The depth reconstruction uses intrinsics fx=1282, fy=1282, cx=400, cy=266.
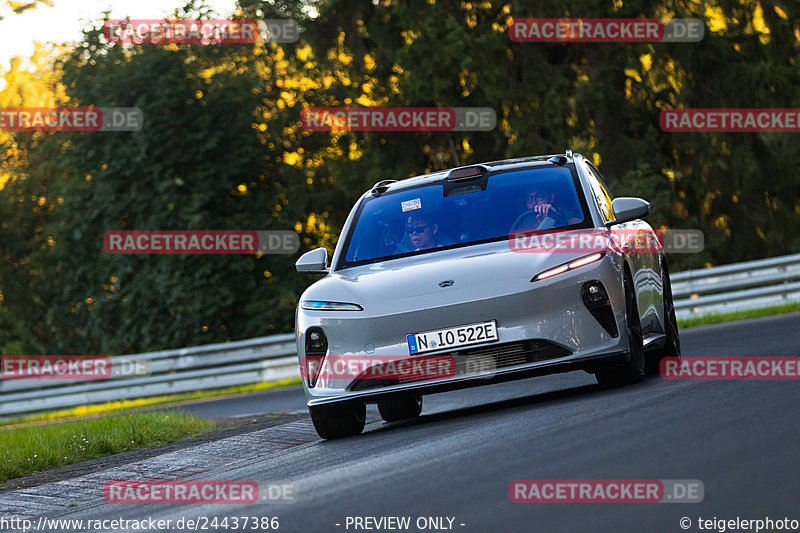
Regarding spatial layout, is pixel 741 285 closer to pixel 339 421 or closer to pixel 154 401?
pixel 154 401

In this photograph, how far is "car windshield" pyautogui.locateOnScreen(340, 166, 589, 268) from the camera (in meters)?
9.52

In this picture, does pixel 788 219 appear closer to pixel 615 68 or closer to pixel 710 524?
pixel 615 68

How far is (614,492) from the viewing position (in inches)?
212

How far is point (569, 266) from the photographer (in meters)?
8.67

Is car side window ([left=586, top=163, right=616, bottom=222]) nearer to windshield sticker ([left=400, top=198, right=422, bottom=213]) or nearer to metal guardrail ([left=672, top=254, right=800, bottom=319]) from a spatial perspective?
windshield sticker ([left=400, top=198, right=422, bottom=213])

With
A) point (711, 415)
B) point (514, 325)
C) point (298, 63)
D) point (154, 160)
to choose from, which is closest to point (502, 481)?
point (711, 415)

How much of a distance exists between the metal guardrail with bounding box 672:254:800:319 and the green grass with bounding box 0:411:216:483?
1200cm

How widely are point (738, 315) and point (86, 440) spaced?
12.8 metres

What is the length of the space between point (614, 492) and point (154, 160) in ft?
90.2

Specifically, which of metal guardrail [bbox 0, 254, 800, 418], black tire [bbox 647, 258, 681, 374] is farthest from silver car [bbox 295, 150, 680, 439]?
metal guardrail [bbox 0, 254, 800, 418]

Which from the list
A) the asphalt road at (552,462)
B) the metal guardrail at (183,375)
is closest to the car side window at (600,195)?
the asphalt road at (552,462)

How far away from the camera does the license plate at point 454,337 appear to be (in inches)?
335

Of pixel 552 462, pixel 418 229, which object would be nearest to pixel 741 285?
pixel 418 229

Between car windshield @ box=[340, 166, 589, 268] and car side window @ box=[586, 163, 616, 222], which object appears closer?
car windshield @ box=[340, 166, 589, 268]
